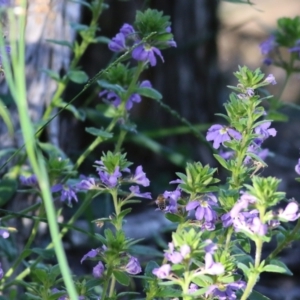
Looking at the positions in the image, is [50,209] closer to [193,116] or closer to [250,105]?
[250,105]

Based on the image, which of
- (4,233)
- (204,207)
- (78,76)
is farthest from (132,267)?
(78,76)

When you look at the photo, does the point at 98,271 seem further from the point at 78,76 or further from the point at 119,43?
the point at 78,76

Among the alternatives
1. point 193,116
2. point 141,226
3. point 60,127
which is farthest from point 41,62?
point 193,116

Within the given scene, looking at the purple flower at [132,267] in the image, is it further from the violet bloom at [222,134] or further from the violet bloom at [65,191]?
the violet bloom at [65,191]

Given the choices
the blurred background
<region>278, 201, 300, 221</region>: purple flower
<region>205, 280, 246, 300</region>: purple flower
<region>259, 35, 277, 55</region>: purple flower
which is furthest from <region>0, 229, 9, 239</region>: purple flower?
<region>259, 35, 277, 55</region>: purple flower

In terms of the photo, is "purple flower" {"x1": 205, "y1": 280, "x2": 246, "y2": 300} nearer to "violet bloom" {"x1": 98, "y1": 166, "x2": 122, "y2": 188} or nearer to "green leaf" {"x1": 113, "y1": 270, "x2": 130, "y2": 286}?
"green leaf" {"x1": 113, "y1": 270, "x2": 130, "y2": 286}

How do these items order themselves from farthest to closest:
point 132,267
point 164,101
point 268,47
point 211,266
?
point 164,101 → point 268,47 → point 132,267 → point 211,266

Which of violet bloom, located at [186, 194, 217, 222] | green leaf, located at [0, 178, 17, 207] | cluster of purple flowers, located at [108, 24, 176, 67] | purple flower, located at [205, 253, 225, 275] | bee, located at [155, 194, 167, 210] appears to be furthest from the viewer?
green leaf, located at [0, 178, 17, 207]

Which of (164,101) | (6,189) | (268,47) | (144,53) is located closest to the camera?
(144,53)
